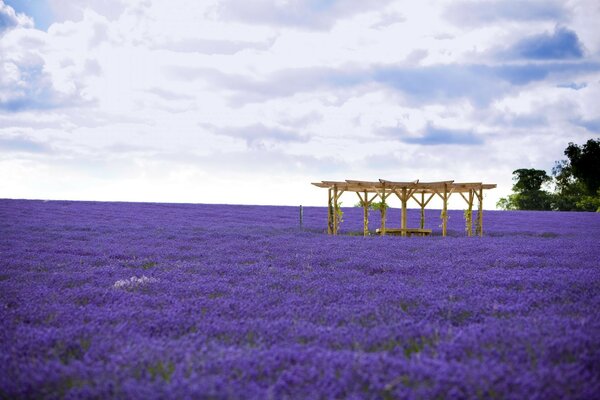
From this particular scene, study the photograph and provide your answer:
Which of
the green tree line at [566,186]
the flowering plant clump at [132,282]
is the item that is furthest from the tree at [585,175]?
the flowering plant clump at [132,282]

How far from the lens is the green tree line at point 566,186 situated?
44.2 meters

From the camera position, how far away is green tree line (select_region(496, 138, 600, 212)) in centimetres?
4422

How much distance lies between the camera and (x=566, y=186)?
5716 cm

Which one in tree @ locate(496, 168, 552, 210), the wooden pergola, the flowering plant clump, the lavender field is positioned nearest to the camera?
the lavender field

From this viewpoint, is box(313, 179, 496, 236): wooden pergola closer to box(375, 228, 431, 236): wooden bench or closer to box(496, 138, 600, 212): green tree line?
box(375, 228, 431, 236): wooden bench

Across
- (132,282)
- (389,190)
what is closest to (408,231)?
(389,190)

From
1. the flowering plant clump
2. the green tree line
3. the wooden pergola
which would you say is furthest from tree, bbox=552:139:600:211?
the flowering plant clump

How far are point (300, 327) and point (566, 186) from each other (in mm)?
62509

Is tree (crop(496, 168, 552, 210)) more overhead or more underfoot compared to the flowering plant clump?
more overhead

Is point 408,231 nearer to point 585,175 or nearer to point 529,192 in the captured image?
point 585,175

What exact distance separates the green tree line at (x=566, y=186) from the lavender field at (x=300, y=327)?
4100 cm

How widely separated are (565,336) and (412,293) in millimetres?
2249

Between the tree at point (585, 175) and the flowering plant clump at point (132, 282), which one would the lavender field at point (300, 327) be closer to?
the flowering plant clump at point (132, 282)

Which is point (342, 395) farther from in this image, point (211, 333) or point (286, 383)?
point (211, 333)
